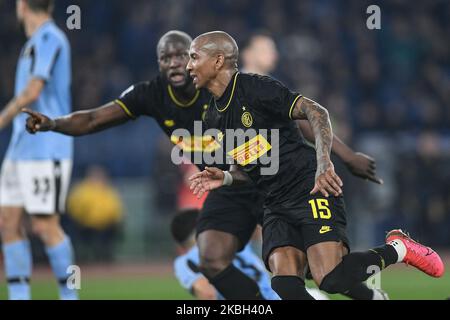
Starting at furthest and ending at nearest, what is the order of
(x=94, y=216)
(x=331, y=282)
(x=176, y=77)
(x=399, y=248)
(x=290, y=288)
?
(x=94, y=216) → (x=176, y=77) → (x=399, y=248) → (x=290, y=288) → (x=331, y=282)

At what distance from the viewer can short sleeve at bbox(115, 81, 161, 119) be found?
6648mm

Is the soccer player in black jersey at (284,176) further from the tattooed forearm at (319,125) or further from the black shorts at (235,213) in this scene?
the black shorts at (235,213)

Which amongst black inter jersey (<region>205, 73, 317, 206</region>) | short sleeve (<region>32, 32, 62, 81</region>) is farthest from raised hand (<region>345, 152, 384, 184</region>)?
short sleeve (<region>32, 32, 62, 81</region>)

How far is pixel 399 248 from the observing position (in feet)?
19.3

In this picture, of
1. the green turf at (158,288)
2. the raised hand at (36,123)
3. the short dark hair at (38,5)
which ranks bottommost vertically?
the green turf at (158,288)

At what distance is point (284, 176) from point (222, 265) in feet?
3.17

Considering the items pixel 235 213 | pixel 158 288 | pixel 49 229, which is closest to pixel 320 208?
pixel 235 213

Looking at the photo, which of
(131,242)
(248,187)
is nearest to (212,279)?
(248,187)

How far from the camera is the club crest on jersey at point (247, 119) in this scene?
5695 mm

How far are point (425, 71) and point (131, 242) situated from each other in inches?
242

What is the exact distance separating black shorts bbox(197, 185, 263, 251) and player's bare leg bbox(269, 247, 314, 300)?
79 cm

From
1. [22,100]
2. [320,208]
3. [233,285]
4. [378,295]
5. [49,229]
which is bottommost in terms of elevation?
[378,295]

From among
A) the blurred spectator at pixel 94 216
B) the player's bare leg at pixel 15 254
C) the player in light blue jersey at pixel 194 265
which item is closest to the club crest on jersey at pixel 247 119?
the player in light blue jersey at pixel 194 265

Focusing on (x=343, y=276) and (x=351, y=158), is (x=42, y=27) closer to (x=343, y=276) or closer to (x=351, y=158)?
(x=351, y=158)
